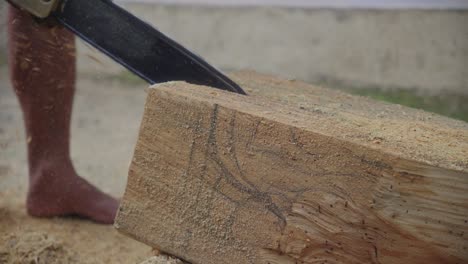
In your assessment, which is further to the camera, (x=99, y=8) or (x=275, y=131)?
(x=99, y=8)

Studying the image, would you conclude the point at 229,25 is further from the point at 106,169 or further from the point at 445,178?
the point at 445,178

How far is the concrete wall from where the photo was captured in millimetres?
4262

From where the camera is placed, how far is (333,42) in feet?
14.6

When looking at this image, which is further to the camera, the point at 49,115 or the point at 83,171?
the point at 83,171

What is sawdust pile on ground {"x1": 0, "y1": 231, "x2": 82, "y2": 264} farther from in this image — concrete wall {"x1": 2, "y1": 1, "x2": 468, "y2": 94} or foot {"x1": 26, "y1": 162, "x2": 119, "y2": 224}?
concrete wall {"x1": 2, "y1": 1, "x2": 468, "y2": 94}

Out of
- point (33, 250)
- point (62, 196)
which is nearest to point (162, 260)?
point (33, 250)

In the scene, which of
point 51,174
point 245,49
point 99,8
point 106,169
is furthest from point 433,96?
point 99,8

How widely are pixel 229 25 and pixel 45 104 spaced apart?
8.75 ft

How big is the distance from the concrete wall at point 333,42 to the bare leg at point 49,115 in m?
2.06

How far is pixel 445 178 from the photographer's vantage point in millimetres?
1169

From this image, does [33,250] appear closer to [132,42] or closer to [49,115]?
[49,115]

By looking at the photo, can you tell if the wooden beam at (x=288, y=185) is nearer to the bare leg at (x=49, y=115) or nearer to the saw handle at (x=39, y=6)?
the saw handle at (x=39, y=6)

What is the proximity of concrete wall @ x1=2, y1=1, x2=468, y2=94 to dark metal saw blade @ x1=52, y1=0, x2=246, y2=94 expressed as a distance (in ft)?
8.74

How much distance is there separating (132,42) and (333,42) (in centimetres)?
311
